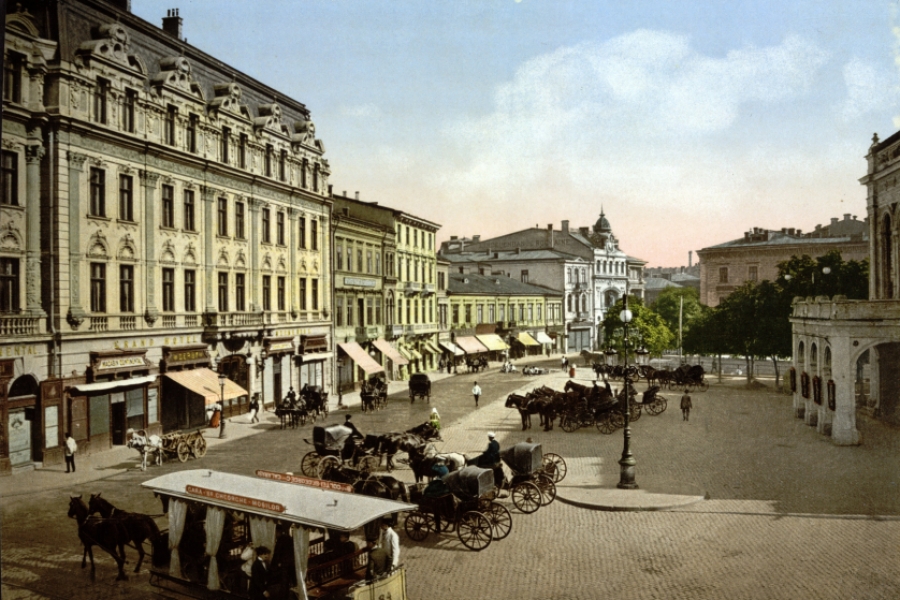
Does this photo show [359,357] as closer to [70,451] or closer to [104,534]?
[70,451]

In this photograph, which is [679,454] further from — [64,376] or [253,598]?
[64,376]

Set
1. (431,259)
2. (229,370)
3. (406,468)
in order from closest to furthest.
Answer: (406,468) → (229,370) → (431,259)

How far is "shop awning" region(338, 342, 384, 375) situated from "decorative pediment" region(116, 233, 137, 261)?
17227mm

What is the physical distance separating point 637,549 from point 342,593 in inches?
248

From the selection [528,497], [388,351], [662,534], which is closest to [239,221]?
[388,351]

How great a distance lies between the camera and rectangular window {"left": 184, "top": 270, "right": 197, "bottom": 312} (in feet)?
97.0

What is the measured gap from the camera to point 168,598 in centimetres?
1226

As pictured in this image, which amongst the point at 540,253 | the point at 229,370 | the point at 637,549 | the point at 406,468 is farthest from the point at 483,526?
the point at 540,253

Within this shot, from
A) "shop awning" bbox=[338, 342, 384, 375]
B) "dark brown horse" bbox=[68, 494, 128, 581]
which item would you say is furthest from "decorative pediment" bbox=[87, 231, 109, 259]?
"shop awning" bbox=[338, 342, 384, 375]

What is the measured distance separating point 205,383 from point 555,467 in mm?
14847

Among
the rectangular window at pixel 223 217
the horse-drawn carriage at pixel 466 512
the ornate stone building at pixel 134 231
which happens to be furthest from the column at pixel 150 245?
the horse-drawn carriage at pixel 466 512

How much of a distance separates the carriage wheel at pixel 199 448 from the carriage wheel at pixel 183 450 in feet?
1.13

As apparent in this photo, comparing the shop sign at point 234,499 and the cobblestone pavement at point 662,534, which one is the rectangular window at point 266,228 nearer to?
the cobblestone pavement at point 662,534

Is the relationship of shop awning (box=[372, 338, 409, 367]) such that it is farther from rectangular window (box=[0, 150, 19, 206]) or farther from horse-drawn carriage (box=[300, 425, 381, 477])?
rectangular window (box=[0, 150, 19, 206])
